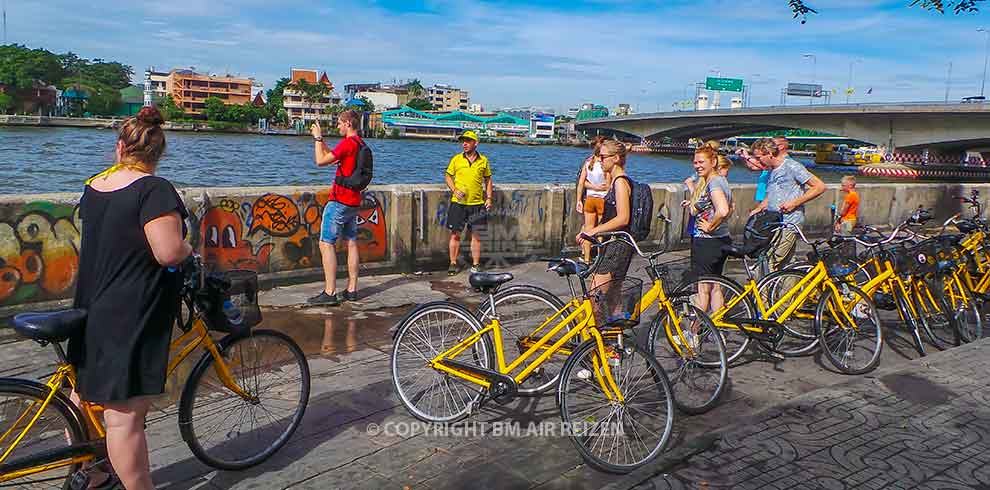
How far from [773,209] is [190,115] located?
11992cm

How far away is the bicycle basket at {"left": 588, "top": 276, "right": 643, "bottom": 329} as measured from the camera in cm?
465

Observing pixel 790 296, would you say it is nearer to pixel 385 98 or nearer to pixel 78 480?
pixel 78 480

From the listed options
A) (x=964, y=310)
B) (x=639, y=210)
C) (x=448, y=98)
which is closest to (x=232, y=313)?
(x=639, y=210)

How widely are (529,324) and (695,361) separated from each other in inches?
45.7

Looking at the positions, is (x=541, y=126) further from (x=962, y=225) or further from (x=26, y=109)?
(x=962, y=225)

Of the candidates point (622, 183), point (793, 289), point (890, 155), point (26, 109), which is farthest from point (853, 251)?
point (26, 109)

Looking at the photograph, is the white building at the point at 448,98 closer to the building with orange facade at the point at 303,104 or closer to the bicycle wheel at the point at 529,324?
the building with orange facade at the point at 303,104

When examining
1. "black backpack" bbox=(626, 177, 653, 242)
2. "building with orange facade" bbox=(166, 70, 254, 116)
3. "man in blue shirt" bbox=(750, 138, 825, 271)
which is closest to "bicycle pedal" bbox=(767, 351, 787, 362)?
"man in blue shirt" bbox=(750, 138, 825, 271)

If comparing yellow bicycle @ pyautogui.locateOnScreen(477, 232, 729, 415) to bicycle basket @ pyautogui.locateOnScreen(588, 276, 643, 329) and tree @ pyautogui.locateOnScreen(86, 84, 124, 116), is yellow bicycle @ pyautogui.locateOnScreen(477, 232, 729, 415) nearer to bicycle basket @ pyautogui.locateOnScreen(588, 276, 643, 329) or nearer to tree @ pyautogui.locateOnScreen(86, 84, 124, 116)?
bicycle basket @ pyautogui.locateOnScreen(588, 276, 643, 329)

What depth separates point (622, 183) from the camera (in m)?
5.91

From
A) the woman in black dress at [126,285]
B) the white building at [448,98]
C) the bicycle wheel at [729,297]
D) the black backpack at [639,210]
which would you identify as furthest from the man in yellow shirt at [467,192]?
the white building at [448,98]

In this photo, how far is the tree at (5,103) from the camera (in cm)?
9082

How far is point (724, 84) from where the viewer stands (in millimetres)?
116188

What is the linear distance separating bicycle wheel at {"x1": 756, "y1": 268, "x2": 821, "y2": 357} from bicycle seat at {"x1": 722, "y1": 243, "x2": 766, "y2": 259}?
0.28 m
